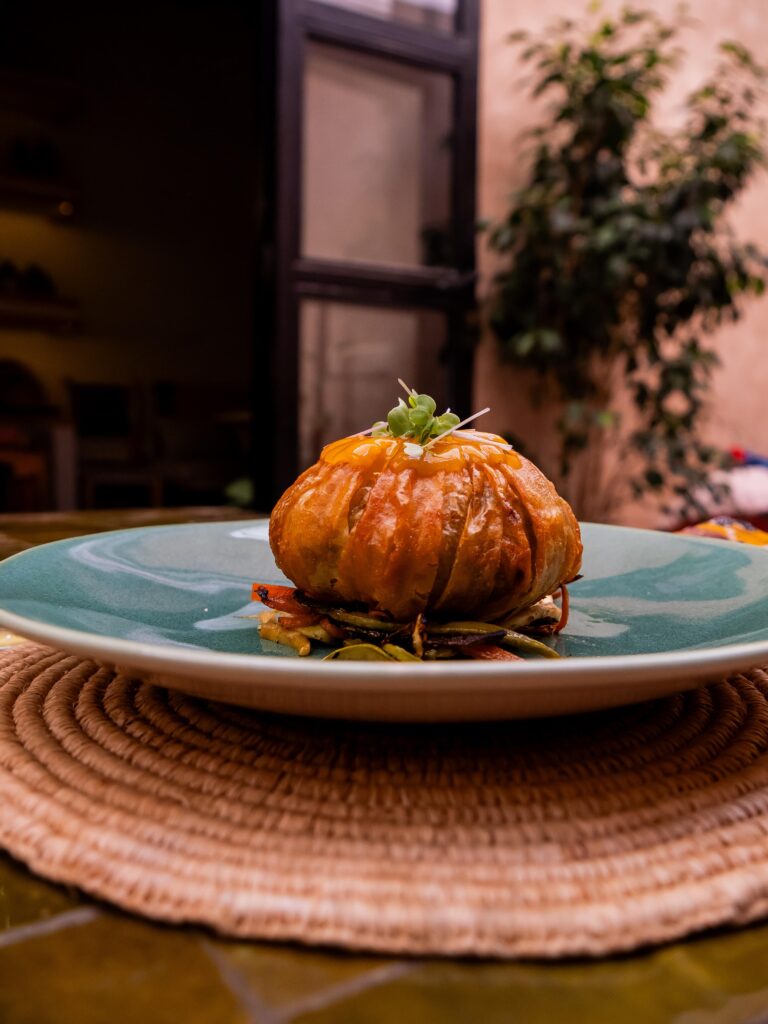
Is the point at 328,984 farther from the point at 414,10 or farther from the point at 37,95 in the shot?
the point at 37,95

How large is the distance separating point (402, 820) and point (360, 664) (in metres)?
0.08

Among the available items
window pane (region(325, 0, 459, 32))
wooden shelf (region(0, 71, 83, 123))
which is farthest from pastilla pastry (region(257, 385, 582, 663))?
wooden shelf (region(0, 71, 83, 123))

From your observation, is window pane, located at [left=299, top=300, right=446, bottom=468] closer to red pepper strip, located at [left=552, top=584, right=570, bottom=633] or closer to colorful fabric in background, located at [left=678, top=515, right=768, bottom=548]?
colorful fabric in background, located at [left=678, top=515, right=768, bottom=548]

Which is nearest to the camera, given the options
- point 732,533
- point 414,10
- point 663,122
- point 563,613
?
point 563,613

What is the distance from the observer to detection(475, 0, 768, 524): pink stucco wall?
3.49 meters

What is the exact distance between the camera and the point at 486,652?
22.0 inches

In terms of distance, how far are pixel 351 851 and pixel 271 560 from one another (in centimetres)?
51

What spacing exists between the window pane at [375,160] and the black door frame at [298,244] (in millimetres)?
60

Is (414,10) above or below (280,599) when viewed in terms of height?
above

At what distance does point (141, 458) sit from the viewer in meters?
6.32

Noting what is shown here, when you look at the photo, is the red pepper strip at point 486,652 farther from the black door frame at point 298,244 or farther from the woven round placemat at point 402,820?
the black door frame at point 298,244

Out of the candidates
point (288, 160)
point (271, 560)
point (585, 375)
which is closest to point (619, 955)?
point (271, 560)

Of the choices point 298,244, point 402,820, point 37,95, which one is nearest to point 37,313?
point 37,95

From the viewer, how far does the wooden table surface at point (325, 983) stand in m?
0.29
